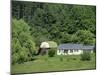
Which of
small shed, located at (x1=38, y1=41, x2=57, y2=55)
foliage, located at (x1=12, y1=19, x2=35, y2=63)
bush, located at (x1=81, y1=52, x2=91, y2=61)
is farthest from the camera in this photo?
bush, located at (x1=81, y1=52, x2=91, y2=61)

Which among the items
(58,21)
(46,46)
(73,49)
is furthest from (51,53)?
(58,21)

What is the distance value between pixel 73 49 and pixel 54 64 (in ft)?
1.01

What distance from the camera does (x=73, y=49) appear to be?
2.67 m

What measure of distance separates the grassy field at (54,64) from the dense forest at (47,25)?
9 cm

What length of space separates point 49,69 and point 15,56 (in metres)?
0.44

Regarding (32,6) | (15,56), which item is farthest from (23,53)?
(32,6)

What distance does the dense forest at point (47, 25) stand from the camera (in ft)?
7.99

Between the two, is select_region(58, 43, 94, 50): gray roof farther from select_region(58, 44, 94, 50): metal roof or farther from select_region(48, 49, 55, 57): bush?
select_region(48, 49, 55, 57): bush

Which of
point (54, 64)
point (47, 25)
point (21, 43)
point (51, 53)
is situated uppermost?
point (47, 25)

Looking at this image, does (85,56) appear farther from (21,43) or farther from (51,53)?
(21,43)

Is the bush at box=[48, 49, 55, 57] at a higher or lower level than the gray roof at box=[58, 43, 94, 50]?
lower

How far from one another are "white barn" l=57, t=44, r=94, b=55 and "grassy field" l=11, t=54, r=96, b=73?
2.0 inches

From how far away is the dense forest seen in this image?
2436mm

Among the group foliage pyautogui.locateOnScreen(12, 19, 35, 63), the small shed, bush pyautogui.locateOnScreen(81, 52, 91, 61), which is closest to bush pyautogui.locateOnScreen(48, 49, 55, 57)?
the small shed
